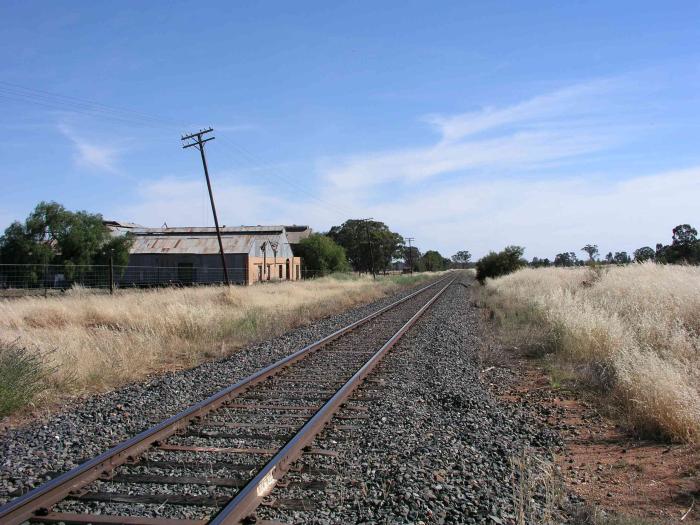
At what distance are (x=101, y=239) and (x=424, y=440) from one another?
5058 centimetres

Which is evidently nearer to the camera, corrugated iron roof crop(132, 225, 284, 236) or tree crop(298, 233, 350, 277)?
corrugated iron roof crop(132, 225, 284, 236)

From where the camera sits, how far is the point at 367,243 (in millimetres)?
→ 113438

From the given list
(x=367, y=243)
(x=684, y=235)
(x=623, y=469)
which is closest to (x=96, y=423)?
(x=623, y=469)

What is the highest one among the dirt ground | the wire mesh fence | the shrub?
the wire mesh fence

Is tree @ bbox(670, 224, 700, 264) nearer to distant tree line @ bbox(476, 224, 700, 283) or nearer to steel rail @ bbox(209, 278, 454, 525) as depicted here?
distant tree line @ bbox(476, 224, 700, 283)

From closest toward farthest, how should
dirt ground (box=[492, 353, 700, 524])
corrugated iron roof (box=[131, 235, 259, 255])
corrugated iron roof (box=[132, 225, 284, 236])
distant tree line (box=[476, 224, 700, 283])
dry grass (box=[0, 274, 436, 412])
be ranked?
dirt ground (box=[492, 353, 700, 524])
dry grass (box=[0, 274, 436, 412])
distant tree line (box=[476, 224, 700, 283])
corrugated iron roof (box=[131, 235, 259, 255])
corrugated iron roof (box=[132, 225, 284, 236])

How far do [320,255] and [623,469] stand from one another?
2865 inches

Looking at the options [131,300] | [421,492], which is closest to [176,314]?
[131,300]

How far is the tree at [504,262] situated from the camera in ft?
163

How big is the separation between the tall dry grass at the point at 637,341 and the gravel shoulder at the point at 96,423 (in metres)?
5.84

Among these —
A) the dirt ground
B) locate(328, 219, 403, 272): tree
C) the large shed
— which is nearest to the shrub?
the dirt ground

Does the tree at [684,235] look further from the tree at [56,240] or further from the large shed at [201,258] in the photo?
the tree at [56,240]

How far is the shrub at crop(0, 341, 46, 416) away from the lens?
738cm

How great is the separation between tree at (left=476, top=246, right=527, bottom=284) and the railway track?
42.9 m
